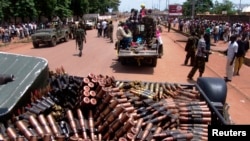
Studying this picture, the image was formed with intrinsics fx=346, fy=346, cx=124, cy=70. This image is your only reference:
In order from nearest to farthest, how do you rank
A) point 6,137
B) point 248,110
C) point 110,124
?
1. point 6,137
2. point 110,124
3. point 248,110

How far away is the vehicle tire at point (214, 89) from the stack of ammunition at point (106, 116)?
0.23 m

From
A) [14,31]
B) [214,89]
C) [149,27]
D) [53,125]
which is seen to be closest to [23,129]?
[53,125]

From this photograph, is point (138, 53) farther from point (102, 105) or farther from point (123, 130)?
point (123, 130)

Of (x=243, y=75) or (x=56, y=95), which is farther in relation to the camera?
(x=243, y=75)

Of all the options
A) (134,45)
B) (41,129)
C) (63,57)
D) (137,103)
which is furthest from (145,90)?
(63,57)

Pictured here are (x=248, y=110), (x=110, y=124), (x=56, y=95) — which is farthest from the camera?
(x=248, y=110)

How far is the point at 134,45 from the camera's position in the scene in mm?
16016

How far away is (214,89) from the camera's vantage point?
6801mm

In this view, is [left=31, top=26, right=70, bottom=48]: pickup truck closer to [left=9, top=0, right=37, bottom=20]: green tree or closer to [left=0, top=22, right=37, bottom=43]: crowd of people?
[left=0, top=22, right=37, bottom=43]: crowd of people

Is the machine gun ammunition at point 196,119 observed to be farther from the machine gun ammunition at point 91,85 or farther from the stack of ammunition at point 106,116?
the machine gun ammunition at point 91,85

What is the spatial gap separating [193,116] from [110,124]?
5.31 feet

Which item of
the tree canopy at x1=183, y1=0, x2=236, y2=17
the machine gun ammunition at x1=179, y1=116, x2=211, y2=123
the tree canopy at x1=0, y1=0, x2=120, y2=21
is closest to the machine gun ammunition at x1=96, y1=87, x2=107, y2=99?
the machine gun ammunition at x1=179, y1=116, x2=211, y2=123

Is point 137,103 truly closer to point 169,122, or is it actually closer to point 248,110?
point 169,122

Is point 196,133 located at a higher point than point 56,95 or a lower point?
lower
